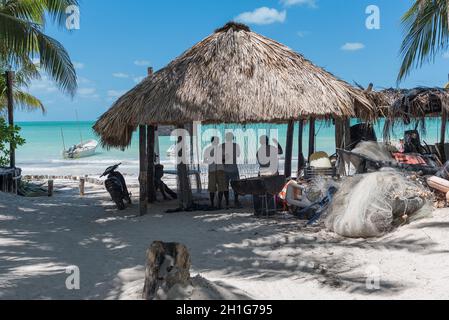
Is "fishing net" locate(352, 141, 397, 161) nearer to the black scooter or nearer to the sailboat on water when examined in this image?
the black scooter

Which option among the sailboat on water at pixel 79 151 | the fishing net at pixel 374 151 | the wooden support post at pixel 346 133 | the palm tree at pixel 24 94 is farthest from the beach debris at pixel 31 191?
the sailboat on water at pixel 79 151

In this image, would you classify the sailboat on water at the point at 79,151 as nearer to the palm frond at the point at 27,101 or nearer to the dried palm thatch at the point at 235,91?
the palm frond at the point at 27,101

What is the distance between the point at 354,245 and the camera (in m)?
5.97

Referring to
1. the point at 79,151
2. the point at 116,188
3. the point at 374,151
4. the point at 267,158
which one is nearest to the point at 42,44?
the point at 116,188

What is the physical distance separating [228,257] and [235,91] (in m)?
3.73

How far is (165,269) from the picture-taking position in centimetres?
360

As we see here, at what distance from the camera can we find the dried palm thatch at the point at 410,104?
29.3 feet

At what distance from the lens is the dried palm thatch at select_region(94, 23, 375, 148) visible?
8258 millimetres

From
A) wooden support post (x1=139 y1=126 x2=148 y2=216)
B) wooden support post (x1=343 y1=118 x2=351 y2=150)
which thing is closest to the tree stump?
wooden support post (x1=139 y1=126 x2=148 y2=216)

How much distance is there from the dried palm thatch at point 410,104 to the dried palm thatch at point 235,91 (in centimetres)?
50

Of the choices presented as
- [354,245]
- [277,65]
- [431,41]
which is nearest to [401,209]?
[354,245]

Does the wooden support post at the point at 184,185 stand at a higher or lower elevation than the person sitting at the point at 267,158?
lower
